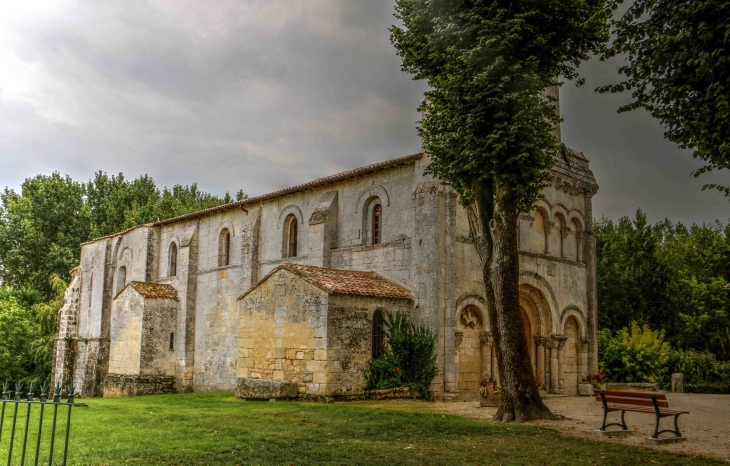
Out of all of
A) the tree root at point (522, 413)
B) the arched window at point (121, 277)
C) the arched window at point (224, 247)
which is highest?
the arched window at point (224, 247)

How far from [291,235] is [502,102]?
14467 millimetres

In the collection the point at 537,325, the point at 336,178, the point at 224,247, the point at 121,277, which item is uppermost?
the point at 336,178

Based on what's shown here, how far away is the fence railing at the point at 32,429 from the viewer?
7004 mm

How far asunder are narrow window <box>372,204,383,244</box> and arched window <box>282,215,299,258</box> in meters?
4.35

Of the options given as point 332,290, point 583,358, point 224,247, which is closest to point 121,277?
point 224,247

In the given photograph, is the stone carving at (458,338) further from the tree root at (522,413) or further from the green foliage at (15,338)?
the green foliage at (15,338)

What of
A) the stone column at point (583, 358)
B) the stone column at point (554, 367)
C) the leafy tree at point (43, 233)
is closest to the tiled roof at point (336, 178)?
the stone column at point (554, 367)

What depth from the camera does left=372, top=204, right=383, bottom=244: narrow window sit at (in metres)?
23.5

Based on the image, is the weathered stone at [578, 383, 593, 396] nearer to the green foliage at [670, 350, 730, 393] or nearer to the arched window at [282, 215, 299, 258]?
the green foliage at [670, 350, 730, 393]

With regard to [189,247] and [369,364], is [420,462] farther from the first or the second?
[189,247]

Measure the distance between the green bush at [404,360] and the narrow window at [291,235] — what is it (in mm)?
7482

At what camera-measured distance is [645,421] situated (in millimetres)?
15680

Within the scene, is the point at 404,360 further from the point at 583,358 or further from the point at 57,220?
the point at 57,220

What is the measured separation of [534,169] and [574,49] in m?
3.20
